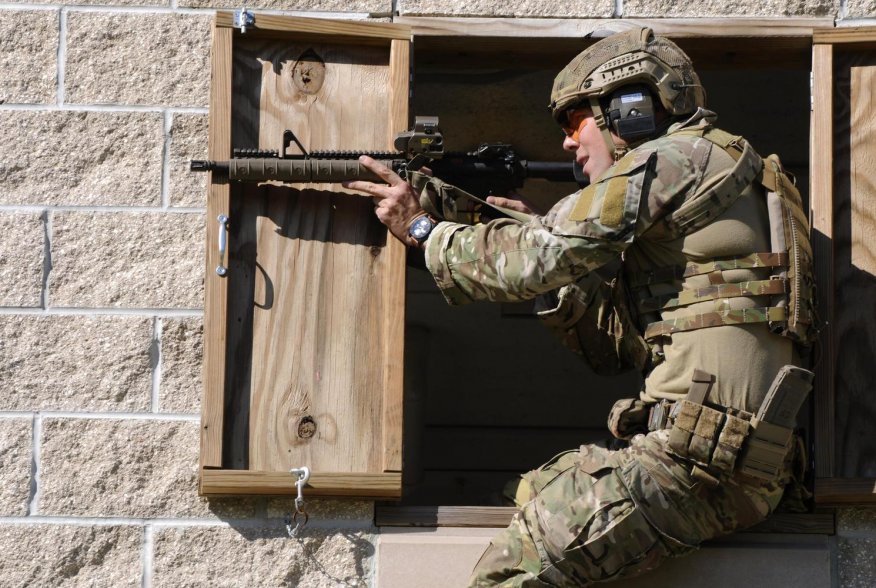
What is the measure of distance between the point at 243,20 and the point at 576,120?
1104mm

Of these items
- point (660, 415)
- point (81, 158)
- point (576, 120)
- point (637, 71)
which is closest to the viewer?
point (660, 415)

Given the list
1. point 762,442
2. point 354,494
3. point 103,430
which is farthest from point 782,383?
point 103,430

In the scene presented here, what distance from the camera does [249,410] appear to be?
4531 millimetres

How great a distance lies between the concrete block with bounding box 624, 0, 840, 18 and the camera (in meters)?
4.79

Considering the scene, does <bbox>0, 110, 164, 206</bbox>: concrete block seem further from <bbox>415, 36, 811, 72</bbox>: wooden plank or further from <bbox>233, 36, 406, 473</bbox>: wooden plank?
<bbox>415, 36, 811, 72</bbox>: wooden plank

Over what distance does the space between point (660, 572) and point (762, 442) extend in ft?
1.89

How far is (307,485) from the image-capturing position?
4.44m

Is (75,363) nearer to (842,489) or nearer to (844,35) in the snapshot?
(842,489)

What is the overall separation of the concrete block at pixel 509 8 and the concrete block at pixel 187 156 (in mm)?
777

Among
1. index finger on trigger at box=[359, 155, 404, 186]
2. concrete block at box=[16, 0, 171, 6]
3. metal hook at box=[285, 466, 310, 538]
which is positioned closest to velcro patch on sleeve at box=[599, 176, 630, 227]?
index finger on trigger at box=[359, 155, 404, 186]

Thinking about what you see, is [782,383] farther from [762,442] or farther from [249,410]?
[249,410]

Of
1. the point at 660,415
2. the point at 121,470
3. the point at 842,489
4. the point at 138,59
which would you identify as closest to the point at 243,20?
the point at 138,59

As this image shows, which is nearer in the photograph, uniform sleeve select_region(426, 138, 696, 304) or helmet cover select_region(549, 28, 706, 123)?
uniform sleeve select_region(426, 138, 696, 304)

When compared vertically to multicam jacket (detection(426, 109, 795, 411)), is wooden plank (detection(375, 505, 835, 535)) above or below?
below
